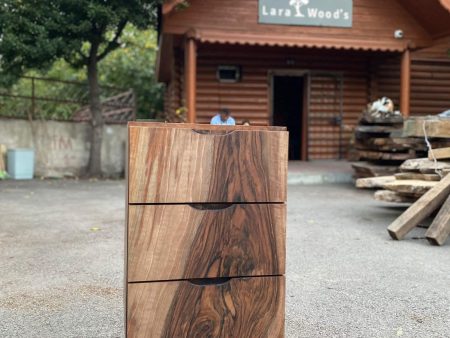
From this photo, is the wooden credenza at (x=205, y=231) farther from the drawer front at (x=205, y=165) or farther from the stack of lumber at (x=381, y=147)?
the stack of lumber at (x=381, y=147)

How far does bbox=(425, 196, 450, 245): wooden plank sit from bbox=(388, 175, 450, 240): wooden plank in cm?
22

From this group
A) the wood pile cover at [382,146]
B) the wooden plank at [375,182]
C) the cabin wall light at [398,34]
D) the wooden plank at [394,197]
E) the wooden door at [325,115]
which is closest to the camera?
the wooden plank at [394,197]

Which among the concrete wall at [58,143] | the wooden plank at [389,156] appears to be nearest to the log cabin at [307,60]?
the concrete wall at [58,143]

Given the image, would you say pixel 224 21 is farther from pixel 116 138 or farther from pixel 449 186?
pixel 449 186

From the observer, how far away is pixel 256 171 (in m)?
2.40

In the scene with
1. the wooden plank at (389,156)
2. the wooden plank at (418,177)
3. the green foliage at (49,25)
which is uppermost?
the green foliage at (49,25)

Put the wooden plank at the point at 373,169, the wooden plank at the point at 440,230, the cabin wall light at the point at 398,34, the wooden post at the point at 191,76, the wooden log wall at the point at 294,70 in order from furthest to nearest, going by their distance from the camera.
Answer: the wooden log wall at the point at 294,70
the cabin wall light at the point at 398,34
the wooden post at the point at 191,76
the wooden plank at the point at 373,169
the wooden plank at the point at 440,230

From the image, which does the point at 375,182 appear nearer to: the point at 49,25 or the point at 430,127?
the point at 430,127

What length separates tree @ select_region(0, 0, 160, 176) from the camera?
11.6 m

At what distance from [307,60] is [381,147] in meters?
5.47

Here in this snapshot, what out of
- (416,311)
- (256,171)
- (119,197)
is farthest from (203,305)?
(119,197)

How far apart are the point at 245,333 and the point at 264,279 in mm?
260

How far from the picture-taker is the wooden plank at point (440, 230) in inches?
237

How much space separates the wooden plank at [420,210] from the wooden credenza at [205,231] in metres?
4.23
